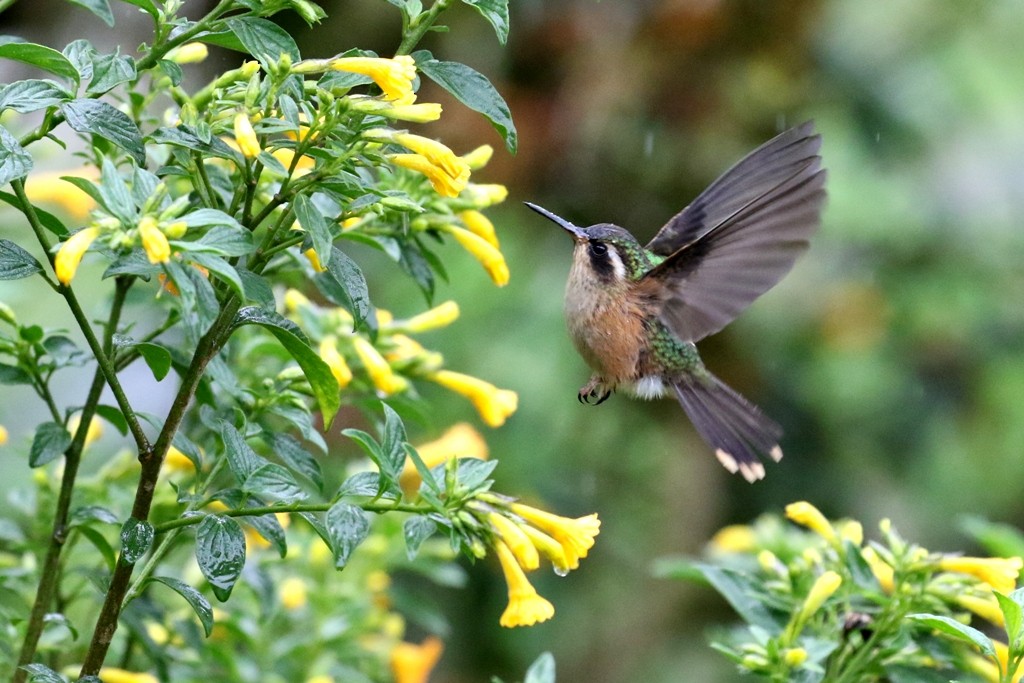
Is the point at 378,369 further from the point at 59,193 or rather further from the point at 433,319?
the point at 59,193

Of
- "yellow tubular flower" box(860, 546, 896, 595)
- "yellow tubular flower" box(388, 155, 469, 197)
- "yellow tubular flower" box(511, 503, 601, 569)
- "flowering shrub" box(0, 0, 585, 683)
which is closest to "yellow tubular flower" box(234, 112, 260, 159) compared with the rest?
"flowering shrub" box(0, 0, 585, 683)

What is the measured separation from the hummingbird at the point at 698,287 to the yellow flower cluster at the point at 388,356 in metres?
0.21

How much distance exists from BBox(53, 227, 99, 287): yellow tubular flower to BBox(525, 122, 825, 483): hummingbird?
855 mm

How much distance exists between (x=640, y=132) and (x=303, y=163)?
10.8ft

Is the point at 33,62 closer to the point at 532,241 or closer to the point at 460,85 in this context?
the point at 460,85

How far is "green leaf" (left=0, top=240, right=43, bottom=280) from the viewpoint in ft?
4.12

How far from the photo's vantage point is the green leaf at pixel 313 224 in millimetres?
1175

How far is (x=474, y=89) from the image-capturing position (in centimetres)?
127

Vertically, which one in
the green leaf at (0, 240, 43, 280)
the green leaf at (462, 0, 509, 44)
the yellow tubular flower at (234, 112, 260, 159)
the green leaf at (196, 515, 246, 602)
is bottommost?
the green leaf at (196, 515, 246, 602)

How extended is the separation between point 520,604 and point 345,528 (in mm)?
338

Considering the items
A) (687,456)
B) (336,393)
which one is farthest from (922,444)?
(336,393)

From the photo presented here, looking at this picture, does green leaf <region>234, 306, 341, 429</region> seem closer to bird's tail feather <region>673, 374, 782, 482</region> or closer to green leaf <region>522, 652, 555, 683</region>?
green leaf <region>522, 652, 555, 683</region>

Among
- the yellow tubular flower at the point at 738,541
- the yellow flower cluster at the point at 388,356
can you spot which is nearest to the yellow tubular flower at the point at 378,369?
the yellow flower cluster at the point at 388,356

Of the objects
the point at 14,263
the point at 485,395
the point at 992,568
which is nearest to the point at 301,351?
the point at 14,263
